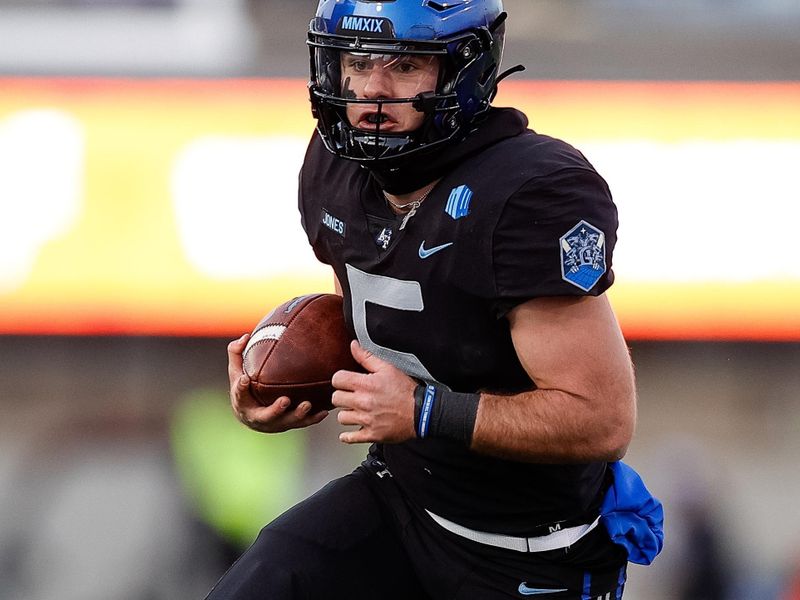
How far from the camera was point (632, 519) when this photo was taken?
2.68 meters

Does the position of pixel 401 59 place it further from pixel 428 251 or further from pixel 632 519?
pixel 632 519

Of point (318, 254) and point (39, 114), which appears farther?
point (39, 114)

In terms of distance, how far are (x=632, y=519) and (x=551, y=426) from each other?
0.45 meters

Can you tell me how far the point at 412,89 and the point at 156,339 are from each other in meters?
4.91

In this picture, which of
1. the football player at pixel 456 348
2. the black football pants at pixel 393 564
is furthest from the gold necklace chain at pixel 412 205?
the black football pants at pixel 393 564

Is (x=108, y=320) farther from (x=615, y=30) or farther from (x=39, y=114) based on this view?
(x=615, y=30)

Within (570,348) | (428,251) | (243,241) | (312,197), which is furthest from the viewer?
(243,241)

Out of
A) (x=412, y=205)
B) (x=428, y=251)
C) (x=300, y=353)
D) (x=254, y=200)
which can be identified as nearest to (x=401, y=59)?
(x=412, y=205)

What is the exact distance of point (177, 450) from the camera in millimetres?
7180

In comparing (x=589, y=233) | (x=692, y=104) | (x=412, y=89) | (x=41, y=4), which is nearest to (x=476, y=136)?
(x=412, y=89)

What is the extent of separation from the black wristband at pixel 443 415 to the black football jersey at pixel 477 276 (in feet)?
0.47

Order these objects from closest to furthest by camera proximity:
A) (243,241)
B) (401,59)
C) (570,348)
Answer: (570,348) < (401,59) < (243,241)

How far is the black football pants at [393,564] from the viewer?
257 cm

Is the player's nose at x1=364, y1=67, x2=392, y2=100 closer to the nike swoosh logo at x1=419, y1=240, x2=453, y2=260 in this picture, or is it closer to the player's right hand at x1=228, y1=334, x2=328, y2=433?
the nike swoosh logo at x1=419, y1=240, x2=453, y2=260
